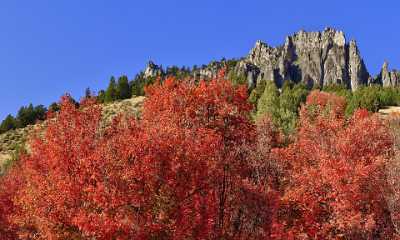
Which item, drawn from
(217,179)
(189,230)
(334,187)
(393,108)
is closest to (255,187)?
(217,179)

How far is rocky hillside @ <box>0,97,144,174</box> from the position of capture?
464 feet

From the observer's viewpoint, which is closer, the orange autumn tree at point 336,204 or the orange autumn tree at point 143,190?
the orange autumn tree at point 143,190

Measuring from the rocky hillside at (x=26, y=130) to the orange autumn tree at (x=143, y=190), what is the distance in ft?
328

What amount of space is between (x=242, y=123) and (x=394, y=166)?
18696 millimetres

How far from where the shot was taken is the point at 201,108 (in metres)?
50.8

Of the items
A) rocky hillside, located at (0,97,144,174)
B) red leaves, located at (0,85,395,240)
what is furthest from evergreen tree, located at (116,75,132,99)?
red leaves, located at (0,85,395,240)

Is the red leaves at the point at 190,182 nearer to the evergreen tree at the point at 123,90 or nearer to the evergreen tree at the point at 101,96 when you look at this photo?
the evergreen tree at the point at 101,96

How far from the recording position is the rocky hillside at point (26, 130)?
141500 mm

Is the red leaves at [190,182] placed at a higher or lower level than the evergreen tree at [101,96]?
lower

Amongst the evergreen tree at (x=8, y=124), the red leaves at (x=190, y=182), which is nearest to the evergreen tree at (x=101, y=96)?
the evergreen tree at (x=8, y=124)

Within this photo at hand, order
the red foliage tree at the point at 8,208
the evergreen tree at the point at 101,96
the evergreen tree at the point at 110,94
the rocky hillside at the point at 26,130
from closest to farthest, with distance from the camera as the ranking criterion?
the red foliage tree at the point at 8,208 < the rocky hillside at the point at 26,130 < the evergreen tree at the point at 110,94 < the evergreen tree at the point at 101,96

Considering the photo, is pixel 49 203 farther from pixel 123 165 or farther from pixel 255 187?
pixel 255 187

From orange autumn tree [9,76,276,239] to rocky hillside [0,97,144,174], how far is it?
9986 centimetres

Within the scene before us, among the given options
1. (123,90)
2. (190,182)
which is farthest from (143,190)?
(123,90)
